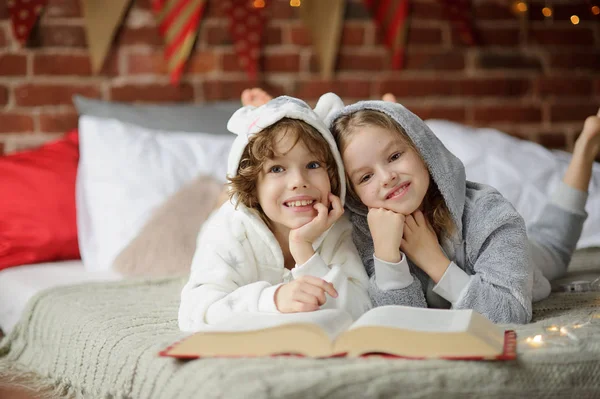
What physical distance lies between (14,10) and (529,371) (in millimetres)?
2179

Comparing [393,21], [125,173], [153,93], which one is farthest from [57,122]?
[393,21]

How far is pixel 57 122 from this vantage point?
282 cm

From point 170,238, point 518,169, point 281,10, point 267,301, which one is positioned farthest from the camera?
point 281,10

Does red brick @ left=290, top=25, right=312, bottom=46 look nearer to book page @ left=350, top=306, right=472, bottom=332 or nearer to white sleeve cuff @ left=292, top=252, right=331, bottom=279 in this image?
white sleeve cuff @ left=292, top=252, right=331, bottom=279

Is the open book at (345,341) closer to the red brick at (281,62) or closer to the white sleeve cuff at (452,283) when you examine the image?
the white sleeve cuff at (452,283)

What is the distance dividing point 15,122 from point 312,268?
Result: 1635 mm

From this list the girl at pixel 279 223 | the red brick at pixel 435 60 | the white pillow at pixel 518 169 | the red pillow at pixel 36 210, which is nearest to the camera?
the girl at pixel 279 223

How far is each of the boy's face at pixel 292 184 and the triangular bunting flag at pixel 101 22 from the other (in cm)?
144

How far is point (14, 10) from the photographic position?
8.89 ft

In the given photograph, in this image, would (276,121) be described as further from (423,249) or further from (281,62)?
(281,62)

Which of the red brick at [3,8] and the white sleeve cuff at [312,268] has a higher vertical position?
the red brick at [3,8]

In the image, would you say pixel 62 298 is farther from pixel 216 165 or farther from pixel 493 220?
pixel 493 220

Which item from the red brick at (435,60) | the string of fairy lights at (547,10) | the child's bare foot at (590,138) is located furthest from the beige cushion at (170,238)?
the string of fairy lights at (547,10)

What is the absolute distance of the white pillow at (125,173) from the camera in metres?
2.35
